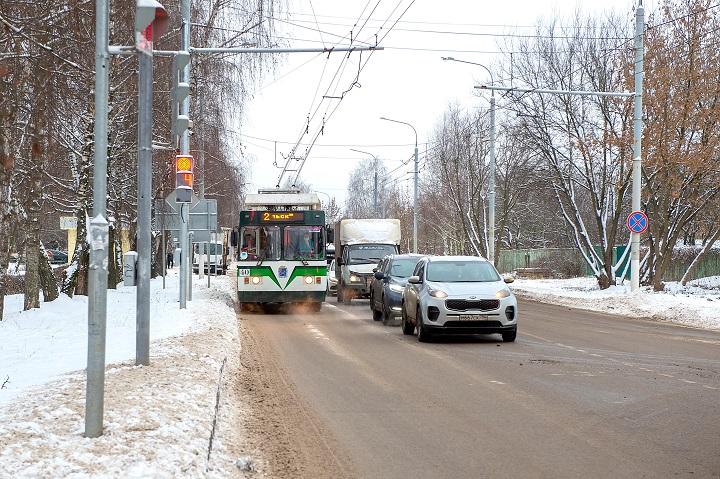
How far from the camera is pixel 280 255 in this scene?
1070 inches

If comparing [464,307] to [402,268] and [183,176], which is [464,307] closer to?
[402,268]

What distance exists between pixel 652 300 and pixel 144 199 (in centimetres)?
2134

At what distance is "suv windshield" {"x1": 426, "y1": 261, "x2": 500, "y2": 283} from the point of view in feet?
60.4

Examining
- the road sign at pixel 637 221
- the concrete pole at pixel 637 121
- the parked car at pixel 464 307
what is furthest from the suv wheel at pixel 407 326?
the concrete pole at pixel 637 121

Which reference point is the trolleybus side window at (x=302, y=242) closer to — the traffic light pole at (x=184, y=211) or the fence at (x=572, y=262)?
the traffic light pole at (x=184, y=211)

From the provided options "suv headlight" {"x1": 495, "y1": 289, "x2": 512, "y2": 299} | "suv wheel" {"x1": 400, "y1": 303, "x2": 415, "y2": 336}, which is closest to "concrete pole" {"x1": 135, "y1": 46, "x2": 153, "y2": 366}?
"suv headlight" {"x1": 495, "y1": 289, "x2": 512, "y2": 299}

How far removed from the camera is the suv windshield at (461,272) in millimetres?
18406

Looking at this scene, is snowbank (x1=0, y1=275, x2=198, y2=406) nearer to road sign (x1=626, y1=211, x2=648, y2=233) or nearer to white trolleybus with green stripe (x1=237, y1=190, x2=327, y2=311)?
white trolleybus with green stripe (x1=237, y1=190, x2=327, y2=311)

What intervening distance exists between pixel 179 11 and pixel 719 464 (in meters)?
20.1

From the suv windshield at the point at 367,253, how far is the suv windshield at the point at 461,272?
14.7 metres

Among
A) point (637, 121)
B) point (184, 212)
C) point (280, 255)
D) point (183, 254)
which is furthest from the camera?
point (637, 121)

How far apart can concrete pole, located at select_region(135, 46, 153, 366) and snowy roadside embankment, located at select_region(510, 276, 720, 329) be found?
15.7m

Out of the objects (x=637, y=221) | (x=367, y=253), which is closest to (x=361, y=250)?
(x=367, y=253)

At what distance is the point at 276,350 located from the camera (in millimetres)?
16344
